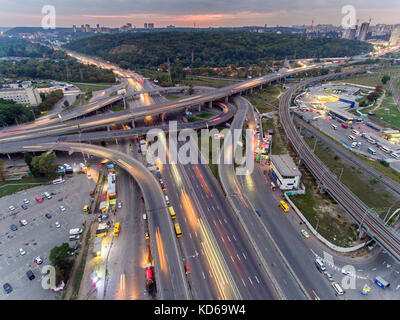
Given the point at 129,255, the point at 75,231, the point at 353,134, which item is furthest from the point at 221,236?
the point at 353,134

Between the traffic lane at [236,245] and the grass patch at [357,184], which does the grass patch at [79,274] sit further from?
the grass patch at [357,184]

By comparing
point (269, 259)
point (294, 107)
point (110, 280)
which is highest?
point (294, 107)

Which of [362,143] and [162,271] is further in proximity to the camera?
[362,143]

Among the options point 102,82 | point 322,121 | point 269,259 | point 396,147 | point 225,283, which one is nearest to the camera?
point 225,283

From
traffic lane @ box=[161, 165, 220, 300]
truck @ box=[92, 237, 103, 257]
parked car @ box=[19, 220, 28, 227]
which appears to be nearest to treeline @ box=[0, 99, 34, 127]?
parked car @ box=[19, 220, 28, 227]

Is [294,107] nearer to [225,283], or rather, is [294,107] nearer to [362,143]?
[362,143]

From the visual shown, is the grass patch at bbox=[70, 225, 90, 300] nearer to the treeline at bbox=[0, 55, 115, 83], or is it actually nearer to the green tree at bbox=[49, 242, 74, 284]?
the green tree at bbox=[49, 242, 74, 284]

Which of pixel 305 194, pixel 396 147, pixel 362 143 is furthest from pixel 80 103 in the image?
pixel 396 147
